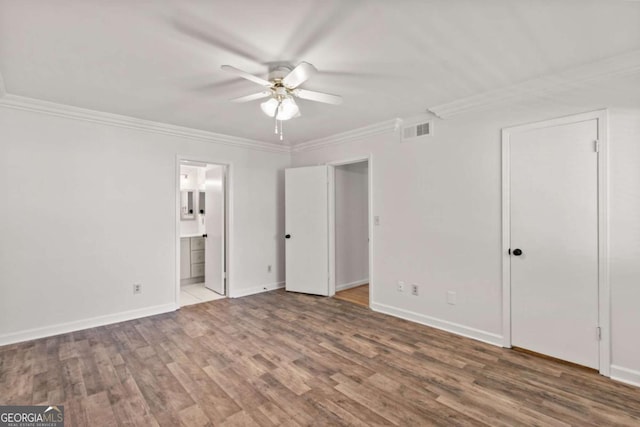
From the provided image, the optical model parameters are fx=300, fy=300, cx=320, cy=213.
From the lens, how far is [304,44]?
6.66 ft

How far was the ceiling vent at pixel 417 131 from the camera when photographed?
3.50m

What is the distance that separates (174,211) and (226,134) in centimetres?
134

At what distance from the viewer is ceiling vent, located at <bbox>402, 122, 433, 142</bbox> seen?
3.50 metres

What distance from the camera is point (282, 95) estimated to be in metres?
2.53

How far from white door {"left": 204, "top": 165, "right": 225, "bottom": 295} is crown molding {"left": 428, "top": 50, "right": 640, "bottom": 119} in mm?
3318

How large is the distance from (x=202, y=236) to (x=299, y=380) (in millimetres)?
3817

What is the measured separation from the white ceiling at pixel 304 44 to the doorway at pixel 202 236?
1750 millimetres

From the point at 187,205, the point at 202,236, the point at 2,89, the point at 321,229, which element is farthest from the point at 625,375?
the point at 187,205

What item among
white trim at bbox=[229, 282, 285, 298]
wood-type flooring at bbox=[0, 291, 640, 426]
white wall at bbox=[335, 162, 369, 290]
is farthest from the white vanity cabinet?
white wall at bbox=[335, 162, 369, 290]

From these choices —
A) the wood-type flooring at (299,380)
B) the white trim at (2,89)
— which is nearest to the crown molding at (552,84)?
the wood-type flooring at (299,380)

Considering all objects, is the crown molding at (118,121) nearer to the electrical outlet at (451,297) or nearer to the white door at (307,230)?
the white door at (307,230)

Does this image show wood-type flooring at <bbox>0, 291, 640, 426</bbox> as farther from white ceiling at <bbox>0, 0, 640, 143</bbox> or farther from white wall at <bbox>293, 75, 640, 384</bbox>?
white ceiling at <bbox>0, 0, 640, 143</bbox>

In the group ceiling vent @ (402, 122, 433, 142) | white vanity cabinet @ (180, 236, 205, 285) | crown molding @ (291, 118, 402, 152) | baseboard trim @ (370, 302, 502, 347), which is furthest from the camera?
white vanity cabinet @ (180, 236, 205, 285)

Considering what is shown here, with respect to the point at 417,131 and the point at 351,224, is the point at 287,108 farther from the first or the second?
the point at 351,224
